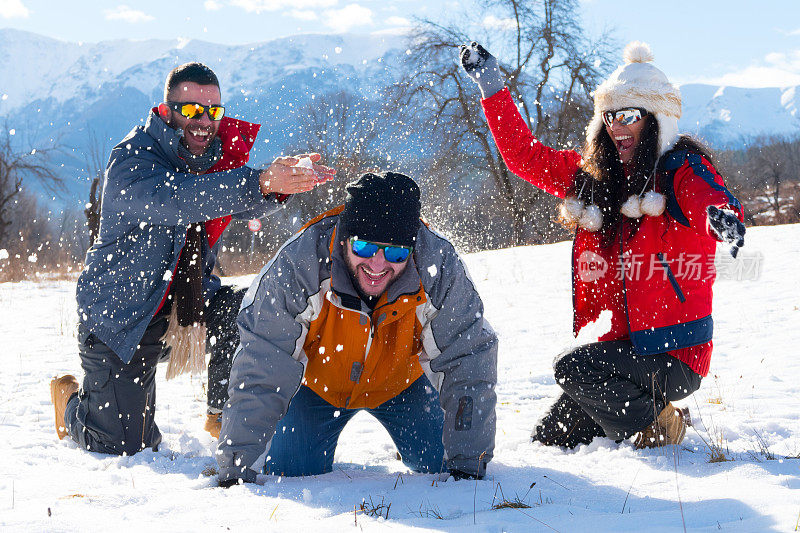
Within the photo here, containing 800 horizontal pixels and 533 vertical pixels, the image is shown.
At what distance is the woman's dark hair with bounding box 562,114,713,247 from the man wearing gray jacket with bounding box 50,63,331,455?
1885mm

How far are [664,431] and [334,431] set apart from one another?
1871 mm

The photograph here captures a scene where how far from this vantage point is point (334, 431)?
3.55 m

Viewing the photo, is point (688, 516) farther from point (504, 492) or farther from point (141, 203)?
point (141, 203)

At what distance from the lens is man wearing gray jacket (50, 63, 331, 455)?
3.55m

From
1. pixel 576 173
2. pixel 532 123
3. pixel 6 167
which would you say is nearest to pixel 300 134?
pixel 6 167

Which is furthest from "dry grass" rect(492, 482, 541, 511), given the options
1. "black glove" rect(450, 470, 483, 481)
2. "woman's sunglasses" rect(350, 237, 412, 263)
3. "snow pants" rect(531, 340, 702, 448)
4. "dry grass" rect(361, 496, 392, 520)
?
"woman's sunglasses" rect(350, 237, 412, 263)

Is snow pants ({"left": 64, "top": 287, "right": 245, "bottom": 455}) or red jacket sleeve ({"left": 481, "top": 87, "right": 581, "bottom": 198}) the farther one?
red jacket sleeve ({"left": 481, "top": 87, "right": 581, "bottom": 198})

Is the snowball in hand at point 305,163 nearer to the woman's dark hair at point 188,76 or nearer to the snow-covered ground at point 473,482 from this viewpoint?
the woman's dark hair at point 188,76

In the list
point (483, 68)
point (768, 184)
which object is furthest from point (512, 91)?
point (768, 184)

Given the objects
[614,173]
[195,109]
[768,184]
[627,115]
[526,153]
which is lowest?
[614,173]

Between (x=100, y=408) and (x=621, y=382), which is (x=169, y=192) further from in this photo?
(x=621, y=382)

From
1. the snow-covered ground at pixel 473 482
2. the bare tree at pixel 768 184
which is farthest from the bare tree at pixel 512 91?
the bare tree at pixel 768 184

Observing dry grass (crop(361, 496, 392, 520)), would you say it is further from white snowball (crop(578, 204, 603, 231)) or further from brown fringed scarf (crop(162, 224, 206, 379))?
white snowball (crop(578, 204, 603, 231))

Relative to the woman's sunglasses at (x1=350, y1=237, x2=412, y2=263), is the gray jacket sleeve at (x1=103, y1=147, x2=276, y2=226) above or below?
above
